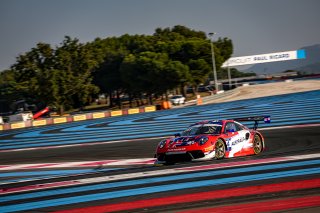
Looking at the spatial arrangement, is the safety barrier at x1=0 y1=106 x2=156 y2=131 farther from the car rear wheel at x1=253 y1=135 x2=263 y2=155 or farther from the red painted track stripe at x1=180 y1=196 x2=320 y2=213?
the red painted track stripe at x1=180 y1=196 x2=320 y2=213

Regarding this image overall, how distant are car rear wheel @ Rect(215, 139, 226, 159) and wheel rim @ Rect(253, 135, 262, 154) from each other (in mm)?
1963

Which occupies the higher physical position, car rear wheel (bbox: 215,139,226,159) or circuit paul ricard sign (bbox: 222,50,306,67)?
circuit paul ricard sign (bbox: 222,50,306,67)

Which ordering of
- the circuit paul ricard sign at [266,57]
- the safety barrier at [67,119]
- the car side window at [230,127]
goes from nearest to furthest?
the car side window at [230,127], the safety barrier at [67,119], the circuit paul ricard sign at [266,57]

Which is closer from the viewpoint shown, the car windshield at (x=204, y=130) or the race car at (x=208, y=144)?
the race car at (x=208, y=144)

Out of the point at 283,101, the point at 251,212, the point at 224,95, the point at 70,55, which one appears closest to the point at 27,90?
the point at 70,55

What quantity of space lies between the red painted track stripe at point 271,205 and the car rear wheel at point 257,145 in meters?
7.53

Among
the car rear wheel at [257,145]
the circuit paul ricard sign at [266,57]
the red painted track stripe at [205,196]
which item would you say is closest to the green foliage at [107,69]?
the circuit paul ricard sign at [266,57]

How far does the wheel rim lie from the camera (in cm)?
1448

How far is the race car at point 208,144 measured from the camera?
1207 cm

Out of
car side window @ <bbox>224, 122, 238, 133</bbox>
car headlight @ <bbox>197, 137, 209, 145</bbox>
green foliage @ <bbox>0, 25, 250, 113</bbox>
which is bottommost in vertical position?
car headlight @ <bbox>197, 137, 209, 145</bbox>

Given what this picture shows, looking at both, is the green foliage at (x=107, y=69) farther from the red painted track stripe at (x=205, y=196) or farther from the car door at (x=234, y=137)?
the red painted track stripe at (x=205, y=196)

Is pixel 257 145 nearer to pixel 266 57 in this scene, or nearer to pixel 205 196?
pixel 205 196

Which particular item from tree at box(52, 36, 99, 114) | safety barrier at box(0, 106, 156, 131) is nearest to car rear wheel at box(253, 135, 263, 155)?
safety barrier at box(0, 106, 156, 131)

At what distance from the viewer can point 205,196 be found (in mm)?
7582
